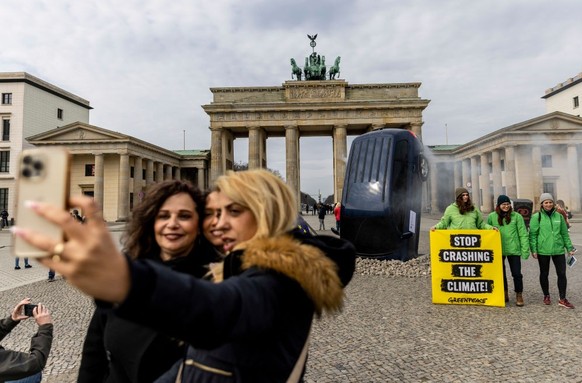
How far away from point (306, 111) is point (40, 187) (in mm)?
41986

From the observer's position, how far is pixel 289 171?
136ft

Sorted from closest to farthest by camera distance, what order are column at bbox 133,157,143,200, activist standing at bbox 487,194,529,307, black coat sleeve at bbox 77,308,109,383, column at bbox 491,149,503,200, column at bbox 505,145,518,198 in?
black coat sleeve at bbox 77,308,109,383 < activist standing at bbox 487,194,529,307 < column at bbox 505,145,518,198 < column at bbox 491,149,503,200 < column at bbox 133,157,143,200

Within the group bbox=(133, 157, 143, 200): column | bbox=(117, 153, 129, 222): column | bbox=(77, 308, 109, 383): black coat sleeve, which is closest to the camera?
bbox=(77, 308, 109, 383): black coat sleeve

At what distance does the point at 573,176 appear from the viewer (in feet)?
135

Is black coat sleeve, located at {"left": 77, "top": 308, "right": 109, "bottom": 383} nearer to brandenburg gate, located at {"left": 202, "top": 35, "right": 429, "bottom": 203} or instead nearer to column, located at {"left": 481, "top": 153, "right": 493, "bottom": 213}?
brandenburg gate, located at {"left": 202, "top": 35, "right": 429, "bottom": 203}

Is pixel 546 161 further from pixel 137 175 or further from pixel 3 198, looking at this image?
pixel 3 198

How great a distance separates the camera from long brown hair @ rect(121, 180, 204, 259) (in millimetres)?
1933

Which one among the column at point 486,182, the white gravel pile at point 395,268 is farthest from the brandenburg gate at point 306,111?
the white gravel pile at point 395,268

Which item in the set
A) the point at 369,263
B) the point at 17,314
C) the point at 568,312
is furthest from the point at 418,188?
the point at 17,314

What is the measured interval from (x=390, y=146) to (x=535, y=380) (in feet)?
23.2

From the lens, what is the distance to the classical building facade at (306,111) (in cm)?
4097

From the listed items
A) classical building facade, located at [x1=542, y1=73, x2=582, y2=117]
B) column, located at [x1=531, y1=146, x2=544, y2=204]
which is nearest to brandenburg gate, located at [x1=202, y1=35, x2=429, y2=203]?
column, located at [x1=531, y1=146, x2=544, y2=204]

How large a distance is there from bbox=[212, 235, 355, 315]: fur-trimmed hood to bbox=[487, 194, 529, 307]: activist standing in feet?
20.8

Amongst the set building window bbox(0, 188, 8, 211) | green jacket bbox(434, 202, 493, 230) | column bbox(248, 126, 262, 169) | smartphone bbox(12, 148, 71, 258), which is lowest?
green jacket bbox(434, 202, 493, 230)
